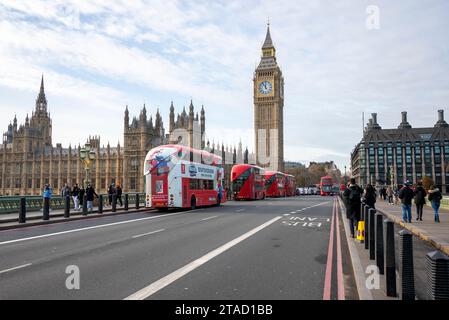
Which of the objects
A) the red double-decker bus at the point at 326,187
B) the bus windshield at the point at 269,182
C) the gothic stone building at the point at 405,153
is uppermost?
the gothic stone building at the point at 405,153

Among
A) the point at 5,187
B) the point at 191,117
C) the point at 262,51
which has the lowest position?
the point at 5,187

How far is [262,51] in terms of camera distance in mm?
135875

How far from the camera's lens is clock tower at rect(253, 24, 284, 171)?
398 ft

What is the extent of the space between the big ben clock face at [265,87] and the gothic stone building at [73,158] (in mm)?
45290

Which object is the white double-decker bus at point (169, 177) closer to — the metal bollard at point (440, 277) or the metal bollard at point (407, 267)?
the metal bollard at point (407, 267)

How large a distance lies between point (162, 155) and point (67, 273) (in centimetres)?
1593

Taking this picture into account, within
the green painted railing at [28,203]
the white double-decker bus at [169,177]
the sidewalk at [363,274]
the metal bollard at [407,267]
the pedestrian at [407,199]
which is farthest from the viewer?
the white double-decker bus at [169,177]

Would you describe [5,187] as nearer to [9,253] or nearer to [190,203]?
[190,203]

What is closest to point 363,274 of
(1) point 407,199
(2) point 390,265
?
(2) point 390,265

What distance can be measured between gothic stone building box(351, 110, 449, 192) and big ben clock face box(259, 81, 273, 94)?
38548mm

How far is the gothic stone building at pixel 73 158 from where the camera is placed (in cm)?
8350

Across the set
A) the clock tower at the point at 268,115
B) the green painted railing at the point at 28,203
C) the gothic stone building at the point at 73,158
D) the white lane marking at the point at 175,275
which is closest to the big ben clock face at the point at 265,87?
the clock tower at the point at 268,115
